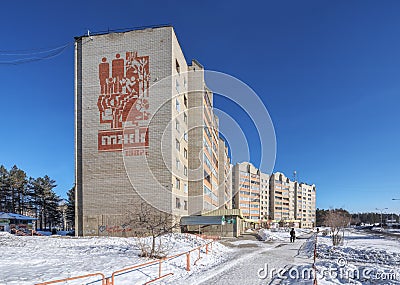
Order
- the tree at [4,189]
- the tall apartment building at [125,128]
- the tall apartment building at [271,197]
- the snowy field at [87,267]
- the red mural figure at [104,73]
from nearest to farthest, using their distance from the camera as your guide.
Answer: the snowy field at [87,267]
the tall apartment building at [125,128]
the red mural figure at [104,73]
the tree at [4,189]
the tall apartment building at [271,197]

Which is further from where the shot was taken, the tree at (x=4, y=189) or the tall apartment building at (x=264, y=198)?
the tall apartment building at (x=264, y=198)

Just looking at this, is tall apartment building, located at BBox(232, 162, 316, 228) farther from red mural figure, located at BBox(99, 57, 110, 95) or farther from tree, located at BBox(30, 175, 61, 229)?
red mural figure, located at BBox(99, 57, 110, 95)

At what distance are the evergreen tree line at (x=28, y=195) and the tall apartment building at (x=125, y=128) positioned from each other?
3783 centimetres

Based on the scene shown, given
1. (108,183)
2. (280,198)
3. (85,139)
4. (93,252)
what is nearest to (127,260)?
(93,252)

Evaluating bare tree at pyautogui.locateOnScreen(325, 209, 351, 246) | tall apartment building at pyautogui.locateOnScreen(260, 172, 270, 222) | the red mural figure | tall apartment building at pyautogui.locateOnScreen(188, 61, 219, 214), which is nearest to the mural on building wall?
the red mural figure

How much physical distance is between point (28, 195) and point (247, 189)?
78.1 meters

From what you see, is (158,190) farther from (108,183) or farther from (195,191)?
(195,191)

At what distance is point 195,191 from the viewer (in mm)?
46000

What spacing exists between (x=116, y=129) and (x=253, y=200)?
334ft

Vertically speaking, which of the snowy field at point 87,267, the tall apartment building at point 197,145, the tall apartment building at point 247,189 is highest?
the tall apartment building at point 197,145

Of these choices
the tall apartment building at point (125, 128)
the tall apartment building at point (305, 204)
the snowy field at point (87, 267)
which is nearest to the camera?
the snowy field at point (87, 267)

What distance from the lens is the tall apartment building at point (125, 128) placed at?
1446 inches

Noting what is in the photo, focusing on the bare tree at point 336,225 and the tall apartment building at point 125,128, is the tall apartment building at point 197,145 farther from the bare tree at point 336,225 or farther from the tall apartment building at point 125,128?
the bare tree at point 336,225

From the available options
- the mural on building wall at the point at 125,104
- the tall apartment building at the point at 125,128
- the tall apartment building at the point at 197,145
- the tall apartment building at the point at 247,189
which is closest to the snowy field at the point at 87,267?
the tall apartment building at the point at 125,128
